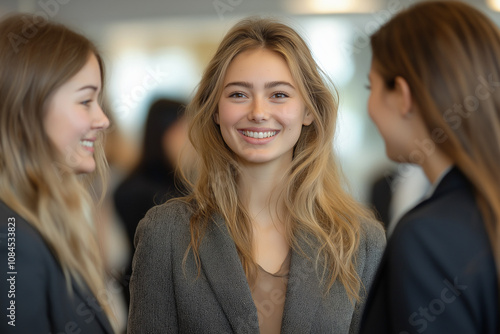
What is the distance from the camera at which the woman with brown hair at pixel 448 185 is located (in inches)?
44.8

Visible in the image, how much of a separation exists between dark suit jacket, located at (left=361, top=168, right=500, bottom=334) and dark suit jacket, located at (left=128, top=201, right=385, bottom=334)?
2.39 ft

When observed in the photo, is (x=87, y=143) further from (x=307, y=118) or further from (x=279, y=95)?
(x=307, y=118)

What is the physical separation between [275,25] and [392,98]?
0.96 m

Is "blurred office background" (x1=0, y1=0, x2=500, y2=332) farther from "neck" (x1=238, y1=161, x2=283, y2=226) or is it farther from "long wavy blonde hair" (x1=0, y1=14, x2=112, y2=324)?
"long wavy blonde hair" (x1=0, y1=14, x2=112, y2=324)

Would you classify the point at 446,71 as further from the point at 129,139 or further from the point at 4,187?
the point at 129,139

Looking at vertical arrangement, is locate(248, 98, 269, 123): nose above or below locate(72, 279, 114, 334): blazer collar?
above

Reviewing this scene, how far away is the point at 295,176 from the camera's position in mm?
2145

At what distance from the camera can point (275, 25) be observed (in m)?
2.18


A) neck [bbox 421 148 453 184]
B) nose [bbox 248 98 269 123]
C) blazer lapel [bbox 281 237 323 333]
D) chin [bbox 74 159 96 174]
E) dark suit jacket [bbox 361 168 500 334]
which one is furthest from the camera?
nose [bbox 248 98 269 123]

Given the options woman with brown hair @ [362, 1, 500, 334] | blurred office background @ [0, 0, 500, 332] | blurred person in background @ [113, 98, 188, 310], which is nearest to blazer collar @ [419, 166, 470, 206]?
woman with brown hair @ [362, 1, 500, 334]

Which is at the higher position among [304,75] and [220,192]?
[304,75]

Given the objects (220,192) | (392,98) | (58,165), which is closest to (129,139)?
(220,192)

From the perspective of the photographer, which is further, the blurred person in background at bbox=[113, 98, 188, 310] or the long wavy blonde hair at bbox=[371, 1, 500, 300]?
the blurred person in background at bbox=[113, 98, 188, 310]

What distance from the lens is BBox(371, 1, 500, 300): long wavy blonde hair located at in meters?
1.17
